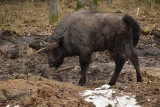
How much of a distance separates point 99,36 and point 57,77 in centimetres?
191

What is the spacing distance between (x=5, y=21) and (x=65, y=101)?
39.3 ft

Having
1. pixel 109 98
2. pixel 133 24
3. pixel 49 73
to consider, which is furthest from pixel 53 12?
pixel 109 98

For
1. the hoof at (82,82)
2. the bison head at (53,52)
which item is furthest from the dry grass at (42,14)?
the hoof at (82,82)

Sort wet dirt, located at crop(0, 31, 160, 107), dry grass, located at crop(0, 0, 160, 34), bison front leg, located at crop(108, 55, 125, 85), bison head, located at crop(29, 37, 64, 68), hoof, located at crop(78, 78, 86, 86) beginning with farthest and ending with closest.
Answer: dry grass, located at crop(0, 0, 160, 34) → bison head, located at crop(29, 37, 64, 68) → hoof, located at crop(78, 78, 86, 86) → bison front leg, located at crop(108, 55, 125, 85) → wet dirt, located at crop(0, 31, 160, 107)

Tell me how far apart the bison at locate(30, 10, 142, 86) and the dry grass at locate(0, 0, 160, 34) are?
693 cm

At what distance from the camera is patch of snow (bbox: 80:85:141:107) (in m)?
8.48

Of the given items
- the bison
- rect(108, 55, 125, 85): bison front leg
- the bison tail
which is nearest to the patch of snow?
rect(108, 55, 125, 85): bison front leg

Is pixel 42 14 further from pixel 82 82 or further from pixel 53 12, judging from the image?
pixel 82 82

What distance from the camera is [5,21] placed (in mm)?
19734

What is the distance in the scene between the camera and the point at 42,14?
23.8 m

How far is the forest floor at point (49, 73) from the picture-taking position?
334 inches

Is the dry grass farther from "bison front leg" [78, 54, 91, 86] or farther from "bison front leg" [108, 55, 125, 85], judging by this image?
"bison front leg" [108, 55, 125, 85]

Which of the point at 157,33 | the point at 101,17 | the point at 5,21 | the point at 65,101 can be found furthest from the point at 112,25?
the point at 5,21

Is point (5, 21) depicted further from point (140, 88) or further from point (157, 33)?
point (140, 88)
